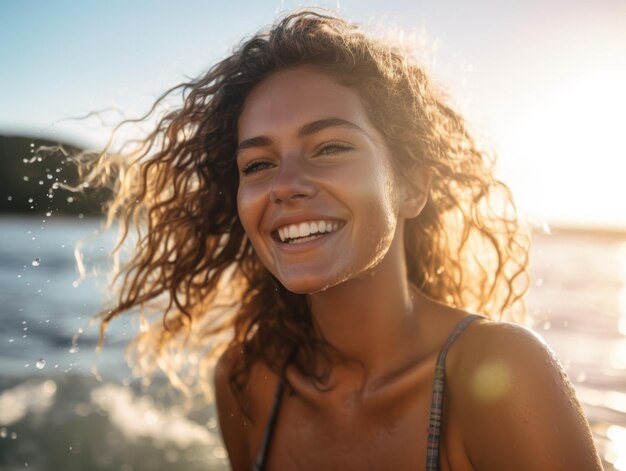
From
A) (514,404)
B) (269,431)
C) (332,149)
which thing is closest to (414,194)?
(332,149)

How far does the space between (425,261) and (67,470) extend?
10.5 ft

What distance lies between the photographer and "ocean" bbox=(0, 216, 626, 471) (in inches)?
204

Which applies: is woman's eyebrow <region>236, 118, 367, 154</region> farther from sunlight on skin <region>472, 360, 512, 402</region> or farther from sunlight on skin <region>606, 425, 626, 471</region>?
sunlight on skin <region>606, 425, 626, 471</region>

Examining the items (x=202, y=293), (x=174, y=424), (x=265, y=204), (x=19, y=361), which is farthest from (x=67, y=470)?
(x=265, y=204)

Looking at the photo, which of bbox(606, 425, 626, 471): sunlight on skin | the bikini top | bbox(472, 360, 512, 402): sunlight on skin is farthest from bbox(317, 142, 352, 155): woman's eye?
bbox(606, 425, 626, 471): sunlight on skin

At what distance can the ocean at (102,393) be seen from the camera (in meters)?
5.18

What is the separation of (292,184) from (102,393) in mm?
4774

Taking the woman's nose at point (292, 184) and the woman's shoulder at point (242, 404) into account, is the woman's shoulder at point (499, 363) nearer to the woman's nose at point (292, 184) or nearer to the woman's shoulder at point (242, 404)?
the woman's nose at point (292, 184)

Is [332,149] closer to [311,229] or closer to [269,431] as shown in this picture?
[311,229]

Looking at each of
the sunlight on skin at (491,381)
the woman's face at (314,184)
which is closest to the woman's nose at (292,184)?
the woman's face at (314,184)

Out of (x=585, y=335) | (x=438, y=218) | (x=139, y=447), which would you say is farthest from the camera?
(x=585, y=335)

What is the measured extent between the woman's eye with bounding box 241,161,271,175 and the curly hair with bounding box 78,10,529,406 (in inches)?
16.2

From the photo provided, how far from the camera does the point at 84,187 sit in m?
3.82

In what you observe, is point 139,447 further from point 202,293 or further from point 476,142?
point 476,142
